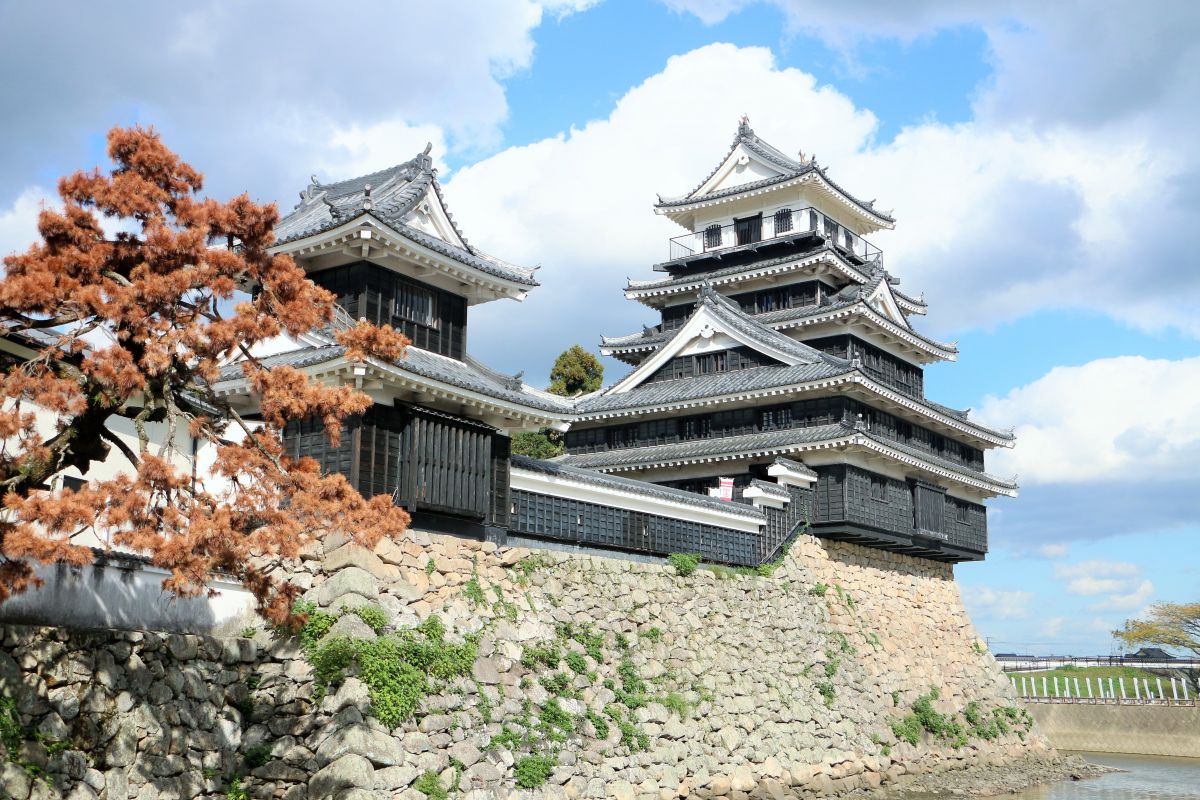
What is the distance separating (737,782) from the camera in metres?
22.0

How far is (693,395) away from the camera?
33062mm

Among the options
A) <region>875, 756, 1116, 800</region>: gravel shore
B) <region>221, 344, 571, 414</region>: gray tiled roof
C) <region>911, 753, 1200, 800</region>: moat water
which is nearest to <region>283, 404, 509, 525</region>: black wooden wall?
<region>221, 344, 571, 414</region>: gray tiled roof

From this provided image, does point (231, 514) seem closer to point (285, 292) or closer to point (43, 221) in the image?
point (285, 292)

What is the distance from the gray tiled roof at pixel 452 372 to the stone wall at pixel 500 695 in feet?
8.89

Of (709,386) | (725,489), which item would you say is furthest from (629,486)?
(709,386)

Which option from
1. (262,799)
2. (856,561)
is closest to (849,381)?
(856,561)

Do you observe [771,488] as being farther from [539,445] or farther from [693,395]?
[539,445]

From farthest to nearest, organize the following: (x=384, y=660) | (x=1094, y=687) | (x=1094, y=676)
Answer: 1. (x=1094, y=676)
2. (x=1094, y=687)
3. (x=384, y=660)

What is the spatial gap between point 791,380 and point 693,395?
301 cm

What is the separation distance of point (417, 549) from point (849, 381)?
53.1 ft

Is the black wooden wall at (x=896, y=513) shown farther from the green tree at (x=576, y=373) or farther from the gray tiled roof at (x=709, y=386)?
the green tree at (x=576, y=373)

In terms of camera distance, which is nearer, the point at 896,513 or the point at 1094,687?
the point at 896,513

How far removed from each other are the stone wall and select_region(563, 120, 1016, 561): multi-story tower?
339 cm

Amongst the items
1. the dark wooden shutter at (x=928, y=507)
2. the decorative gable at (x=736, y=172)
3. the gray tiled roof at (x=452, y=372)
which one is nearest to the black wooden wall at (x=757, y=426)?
the dark wooden shutter at (x=928, y=507)
